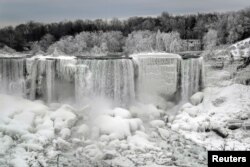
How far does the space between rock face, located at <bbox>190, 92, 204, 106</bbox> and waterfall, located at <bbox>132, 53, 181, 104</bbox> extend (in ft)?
1.28

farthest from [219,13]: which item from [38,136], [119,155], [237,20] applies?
[38,136]

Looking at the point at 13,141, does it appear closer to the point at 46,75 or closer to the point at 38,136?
the point at 38,136

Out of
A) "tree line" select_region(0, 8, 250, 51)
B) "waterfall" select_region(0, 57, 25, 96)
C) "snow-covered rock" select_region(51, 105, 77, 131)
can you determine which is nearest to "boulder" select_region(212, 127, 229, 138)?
"snow-covered rock" select_region(51, 105, 77, 131)

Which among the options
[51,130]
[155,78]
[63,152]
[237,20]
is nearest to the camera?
[63,152]

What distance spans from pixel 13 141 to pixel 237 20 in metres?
5.05

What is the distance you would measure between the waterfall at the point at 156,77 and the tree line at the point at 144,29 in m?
1.03

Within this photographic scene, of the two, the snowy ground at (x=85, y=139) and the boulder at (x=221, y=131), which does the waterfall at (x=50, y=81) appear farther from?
the boulder at (x=221, y=131)

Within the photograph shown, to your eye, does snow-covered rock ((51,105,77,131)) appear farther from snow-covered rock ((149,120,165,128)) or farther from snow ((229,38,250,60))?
snow ((229,38,250,60))

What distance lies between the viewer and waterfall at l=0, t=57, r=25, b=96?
21.7 ft

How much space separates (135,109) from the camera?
6438mm

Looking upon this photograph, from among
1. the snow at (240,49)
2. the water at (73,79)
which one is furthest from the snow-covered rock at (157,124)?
the snow at (240,49)

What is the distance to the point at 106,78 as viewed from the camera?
21.7 feet

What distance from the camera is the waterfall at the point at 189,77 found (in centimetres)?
697

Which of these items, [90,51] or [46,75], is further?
[90,51]
